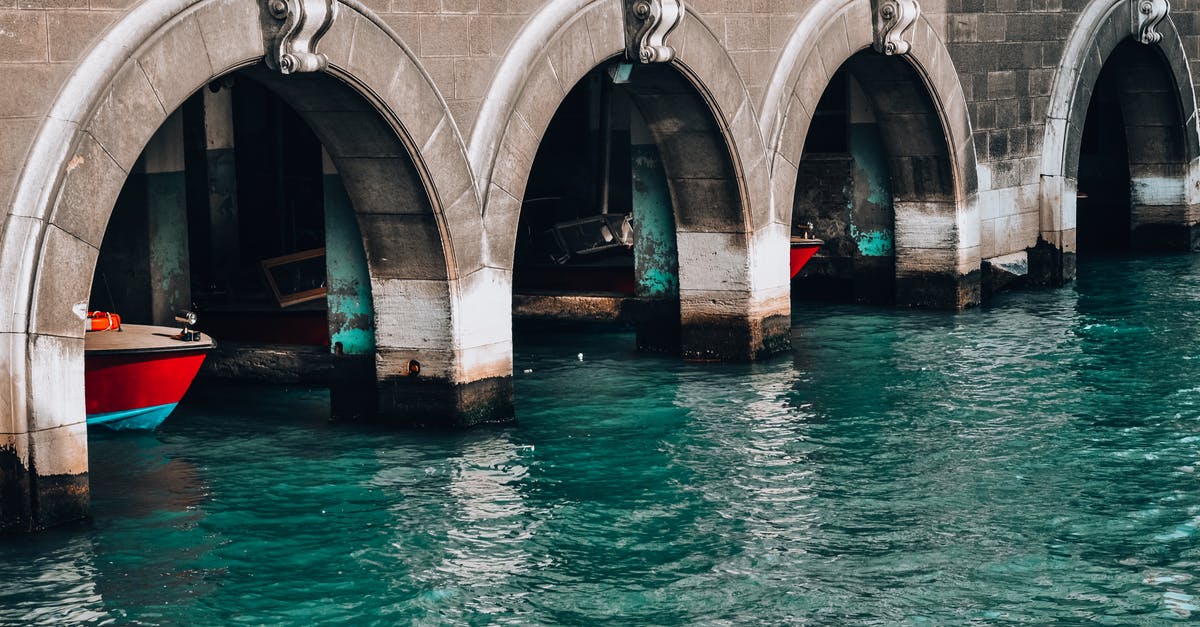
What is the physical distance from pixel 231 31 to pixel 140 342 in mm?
3554

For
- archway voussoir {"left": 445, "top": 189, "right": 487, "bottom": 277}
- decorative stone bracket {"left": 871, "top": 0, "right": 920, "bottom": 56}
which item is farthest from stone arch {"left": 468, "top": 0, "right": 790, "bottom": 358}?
decorative stone bracket {"left": 871, "top": 0, "right": 920, "bottom": 56}

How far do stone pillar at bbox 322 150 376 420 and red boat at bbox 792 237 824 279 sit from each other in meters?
6.96

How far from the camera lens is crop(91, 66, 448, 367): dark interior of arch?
536 inches

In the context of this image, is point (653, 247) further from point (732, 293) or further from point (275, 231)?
point (275, 231)

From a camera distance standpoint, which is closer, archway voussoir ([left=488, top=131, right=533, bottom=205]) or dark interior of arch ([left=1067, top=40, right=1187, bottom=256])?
archway voussoir ([left=488, top=131, right=533, bottom=205])

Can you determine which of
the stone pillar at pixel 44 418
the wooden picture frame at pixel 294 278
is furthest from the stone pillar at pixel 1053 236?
the stone pillar at pixel 44 418

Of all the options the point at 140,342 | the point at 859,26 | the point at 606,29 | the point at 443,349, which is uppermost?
the point at 859,26

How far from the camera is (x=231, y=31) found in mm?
11945

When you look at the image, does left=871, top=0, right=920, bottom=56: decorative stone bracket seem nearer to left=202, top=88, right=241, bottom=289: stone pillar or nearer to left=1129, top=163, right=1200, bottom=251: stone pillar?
left=202, top=88, right=241, bottom=289: stone pillar

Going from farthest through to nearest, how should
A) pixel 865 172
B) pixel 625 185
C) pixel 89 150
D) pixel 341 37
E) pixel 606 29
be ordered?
pixel 625 185, pixel 865 172, pixel 606 29, pixel 341 37, pixel 89 150

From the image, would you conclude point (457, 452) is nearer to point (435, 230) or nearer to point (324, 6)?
point (435, 230)

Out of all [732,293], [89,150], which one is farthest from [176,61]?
[732,293]

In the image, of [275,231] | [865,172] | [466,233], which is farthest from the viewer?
[275,231]

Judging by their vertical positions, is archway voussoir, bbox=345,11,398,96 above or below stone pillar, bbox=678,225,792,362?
above
